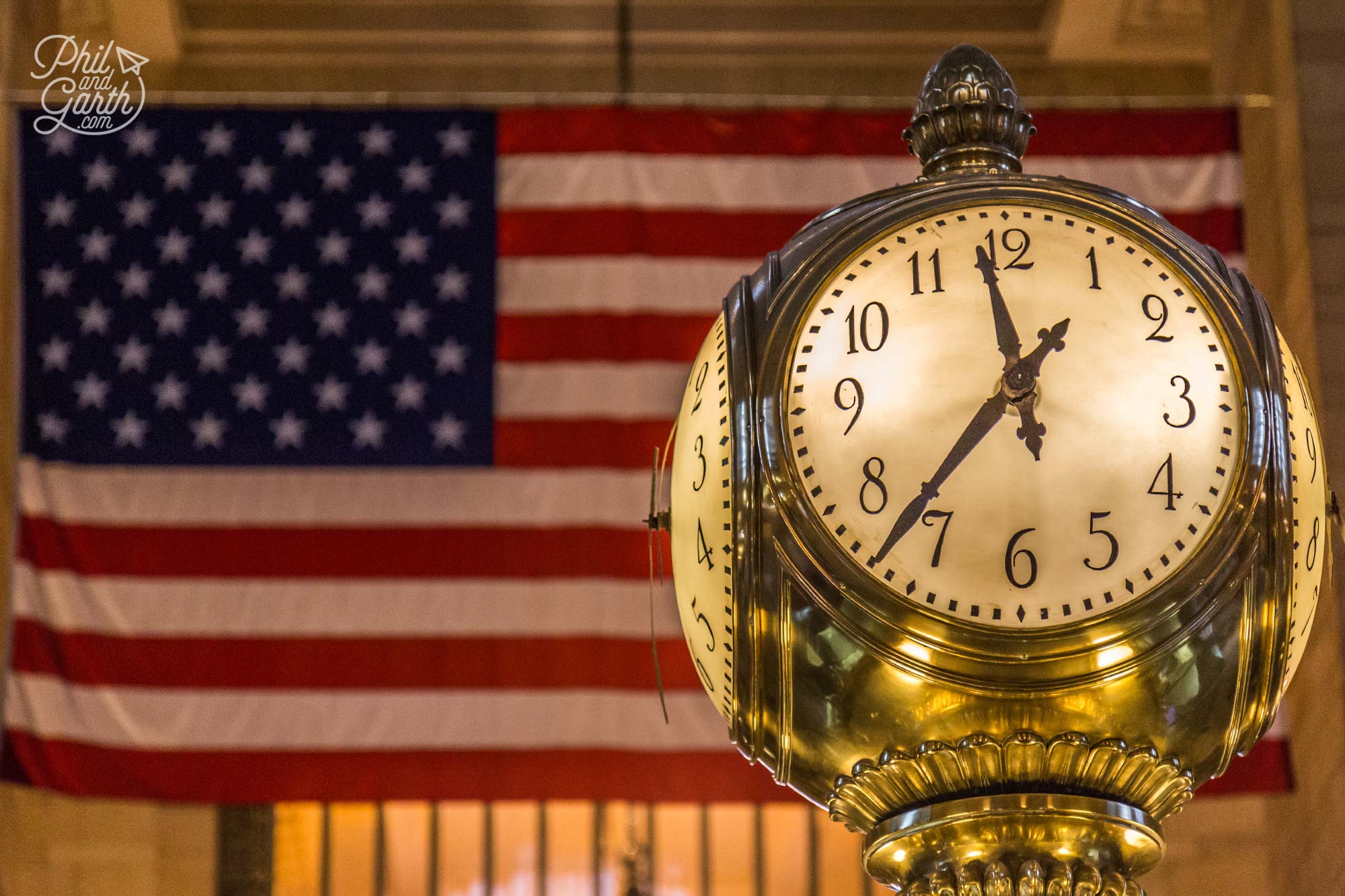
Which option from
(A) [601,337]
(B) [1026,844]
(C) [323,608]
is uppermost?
(A) [601,337]

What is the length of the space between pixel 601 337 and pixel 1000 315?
5230 millimetres

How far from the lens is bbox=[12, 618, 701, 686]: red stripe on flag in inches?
239

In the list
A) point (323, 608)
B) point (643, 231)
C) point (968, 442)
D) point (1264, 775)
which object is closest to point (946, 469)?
point (968, 442)

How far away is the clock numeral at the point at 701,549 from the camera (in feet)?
3.96

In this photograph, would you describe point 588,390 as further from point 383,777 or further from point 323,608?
point 383,777

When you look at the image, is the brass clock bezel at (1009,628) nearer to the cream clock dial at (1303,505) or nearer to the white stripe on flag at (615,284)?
the cream clock dial at (1303,505)

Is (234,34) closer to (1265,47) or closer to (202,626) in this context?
(202,626)

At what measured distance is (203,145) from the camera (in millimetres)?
6594

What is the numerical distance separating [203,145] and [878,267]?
5.75m

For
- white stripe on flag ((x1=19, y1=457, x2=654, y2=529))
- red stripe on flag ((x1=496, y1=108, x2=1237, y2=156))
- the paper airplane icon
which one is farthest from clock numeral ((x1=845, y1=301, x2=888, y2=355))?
the paper airplane icon

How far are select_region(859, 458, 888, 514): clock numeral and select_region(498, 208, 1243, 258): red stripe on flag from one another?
208 inches

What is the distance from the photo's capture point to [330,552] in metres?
6.26

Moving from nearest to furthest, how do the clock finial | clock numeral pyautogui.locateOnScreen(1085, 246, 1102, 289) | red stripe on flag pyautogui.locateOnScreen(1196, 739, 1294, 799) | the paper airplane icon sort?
clock numeral pyautogui.locateOnScreen(1085, 246, 1102, 289), the clock finial, red stripe on flag pyautogui.locateOnScreen(1196, 739, 1294, 799), the paper airplane icon

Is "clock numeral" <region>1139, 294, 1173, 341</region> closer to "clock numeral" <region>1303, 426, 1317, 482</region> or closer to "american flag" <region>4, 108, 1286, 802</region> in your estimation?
"clock numeral" <region>1303, 426, 1317, 482</region>
